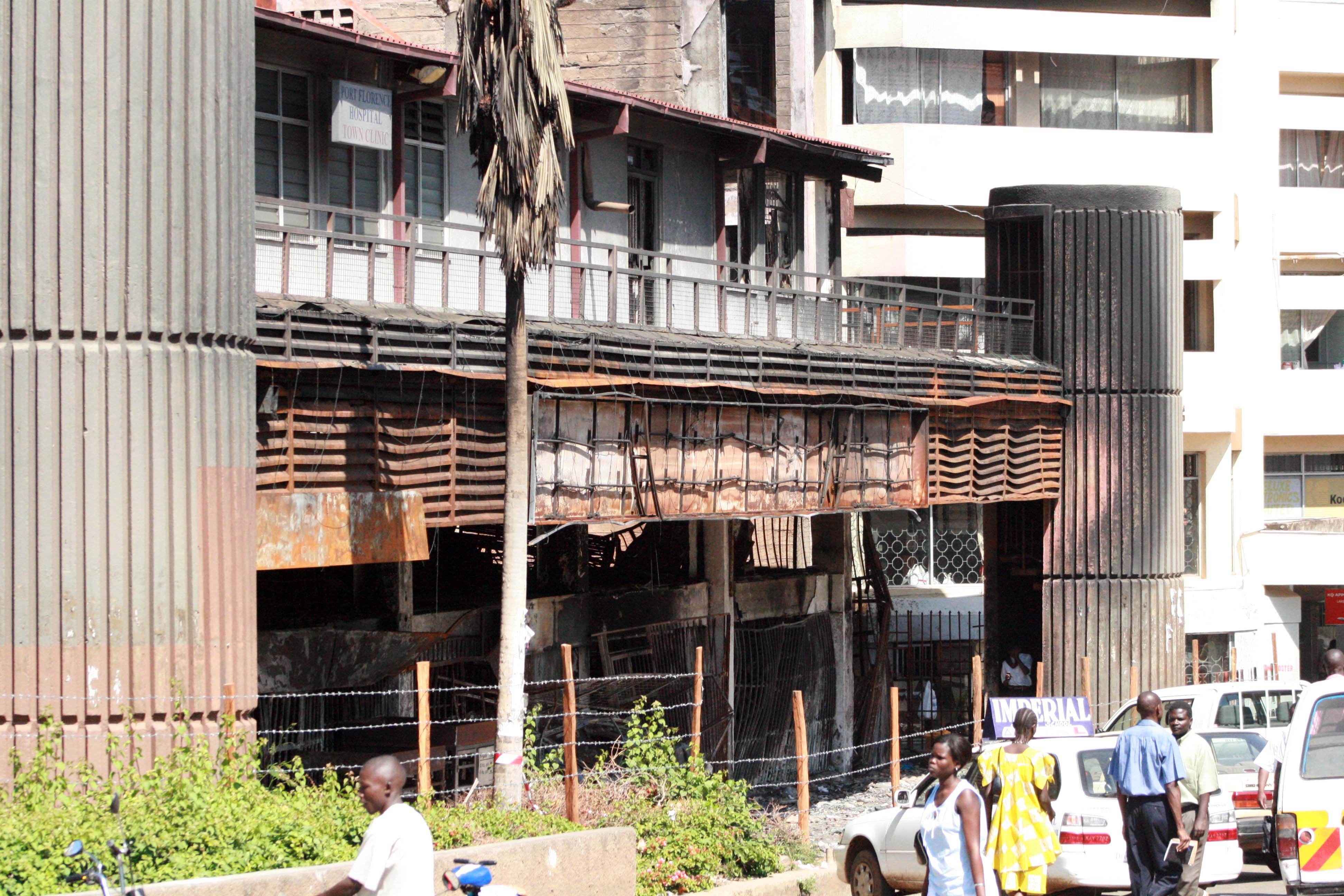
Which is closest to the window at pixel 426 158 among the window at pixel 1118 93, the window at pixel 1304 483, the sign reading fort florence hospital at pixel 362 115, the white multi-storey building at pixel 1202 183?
the sign reading fort florence hospital at pixel 362 115

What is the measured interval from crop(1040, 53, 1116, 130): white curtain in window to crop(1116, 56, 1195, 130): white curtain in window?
0.65ft

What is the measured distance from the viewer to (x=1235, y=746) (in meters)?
14.1

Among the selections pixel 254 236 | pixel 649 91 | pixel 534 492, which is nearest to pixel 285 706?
pixel 534 492

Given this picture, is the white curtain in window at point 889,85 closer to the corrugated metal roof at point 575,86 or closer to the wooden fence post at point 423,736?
the corrugated metal roof at point 575,86

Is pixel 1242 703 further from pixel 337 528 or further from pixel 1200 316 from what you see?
pixel 1200 316

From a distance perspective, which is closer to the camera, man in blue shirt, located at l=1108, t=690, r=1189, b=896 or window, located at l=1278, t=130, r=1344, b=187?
man in blue shirt, located at l=1108, t=690, r=1189, b=896

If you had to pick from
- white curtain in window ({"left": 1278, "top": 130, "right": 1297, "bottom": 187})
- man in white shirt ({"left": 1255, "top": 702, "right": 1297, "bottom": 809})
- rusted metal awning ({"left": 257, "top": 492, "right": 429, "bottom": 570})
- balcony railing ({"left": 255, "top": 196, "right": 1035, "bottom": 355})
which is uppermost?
white curtain in window ({"left": 1278, "top": 130, "right": 1297, "bottom": 187})

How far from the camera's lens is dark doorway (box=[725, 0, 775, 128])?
31438mm

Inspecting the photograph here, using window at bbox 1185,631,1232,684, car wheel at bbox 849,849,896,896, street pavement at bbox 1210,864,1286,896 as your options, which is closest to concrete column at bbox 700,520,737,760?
car wheel at bbox 849,849,896,896

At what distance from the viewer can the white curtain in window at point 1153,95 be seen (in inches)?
1356

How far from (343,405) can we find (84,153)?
122 inches

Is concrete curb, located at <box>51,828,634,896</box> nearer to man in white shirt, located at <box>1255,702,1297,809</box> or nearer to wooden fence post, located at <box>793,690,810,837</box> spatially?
wooden fence post, located at <box>793,690,810,837</box>

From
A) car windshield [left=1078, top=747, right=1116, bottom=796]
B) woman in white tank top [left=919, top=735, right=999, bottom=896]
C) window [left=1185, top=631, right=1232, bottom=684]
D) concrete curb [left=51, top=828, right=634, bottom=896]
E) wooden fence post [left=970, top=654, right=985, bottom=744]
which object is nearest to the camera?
woman in white tank top [left=919, top=735, right=999, bottom=896]

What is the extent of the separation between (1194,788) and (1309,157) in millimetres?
26689
